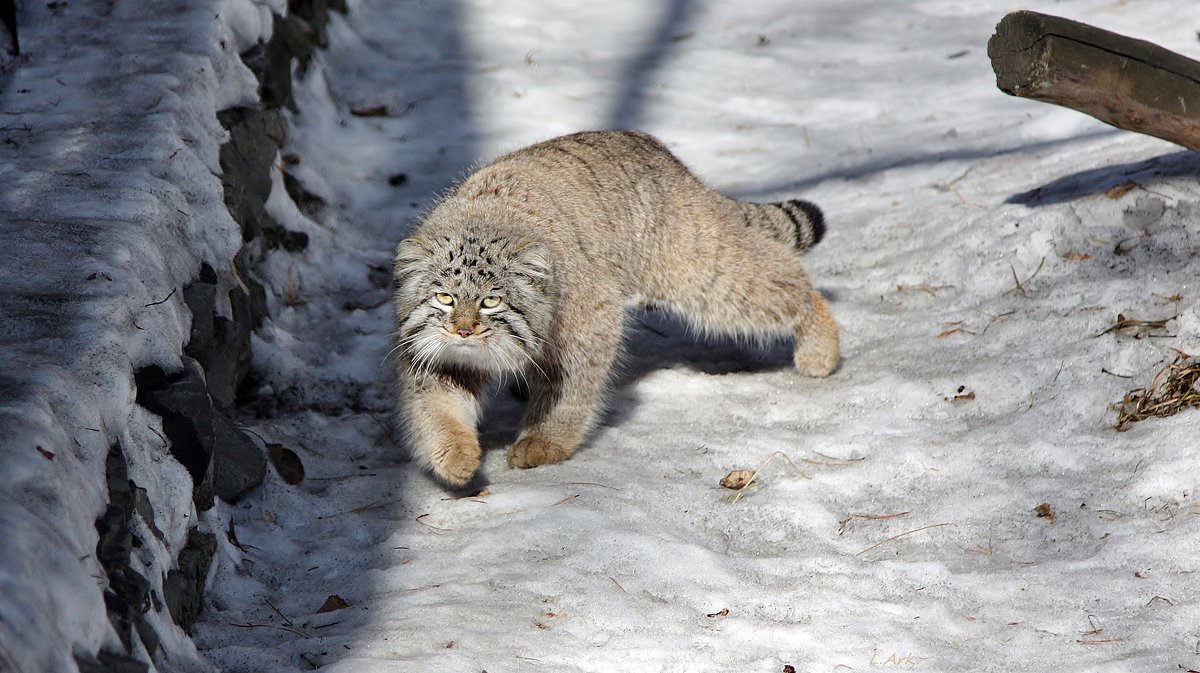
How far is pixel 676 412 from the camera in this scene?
17.4ft

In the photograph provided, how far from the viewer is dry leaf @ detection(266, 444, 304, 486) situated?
441cm

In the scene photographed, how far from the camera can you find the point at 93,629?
2.44 metres

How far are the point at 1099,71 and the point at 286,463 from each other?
3902 mm

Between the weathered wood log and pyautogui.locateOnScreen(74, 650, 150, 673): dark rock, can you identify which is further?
the weathered wood log

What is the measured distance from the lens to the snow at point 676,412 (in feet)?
10.7

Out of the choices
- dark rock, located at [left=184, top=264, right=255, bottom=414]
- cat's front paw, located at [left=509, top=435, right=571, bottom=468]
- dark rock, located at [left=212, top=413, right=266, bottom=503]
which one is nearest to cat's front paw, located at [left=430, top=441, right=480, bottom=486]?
cat's front paw, located at [left=509, top=435, right=571, bottom=468]

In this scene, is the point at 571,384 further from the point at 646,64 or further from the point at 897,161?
the point at 646,64

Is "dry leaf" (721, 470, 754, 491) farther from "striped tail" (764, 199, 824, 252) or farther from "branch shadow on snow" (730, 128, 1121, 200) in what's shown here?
"branch shadow on snow" (730, 128, 1121, 200)

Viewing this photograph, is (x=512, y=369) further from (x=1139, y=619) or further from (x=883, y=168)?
(x=883, y=168)

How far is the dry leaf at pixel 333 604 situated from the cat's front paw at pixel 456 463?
901 mm

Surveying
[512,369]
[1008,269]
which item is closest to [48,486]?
[512,369]

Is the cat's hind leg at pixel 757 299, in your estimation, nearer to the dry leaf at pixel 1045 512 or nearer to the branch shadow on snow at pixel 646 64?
the dry leaf at pixel 1045 512

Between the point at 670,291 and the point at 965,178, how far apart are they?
238cm

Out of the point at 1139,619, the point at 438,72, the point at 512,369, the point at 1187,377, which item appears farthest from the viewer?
the point at 438,72
